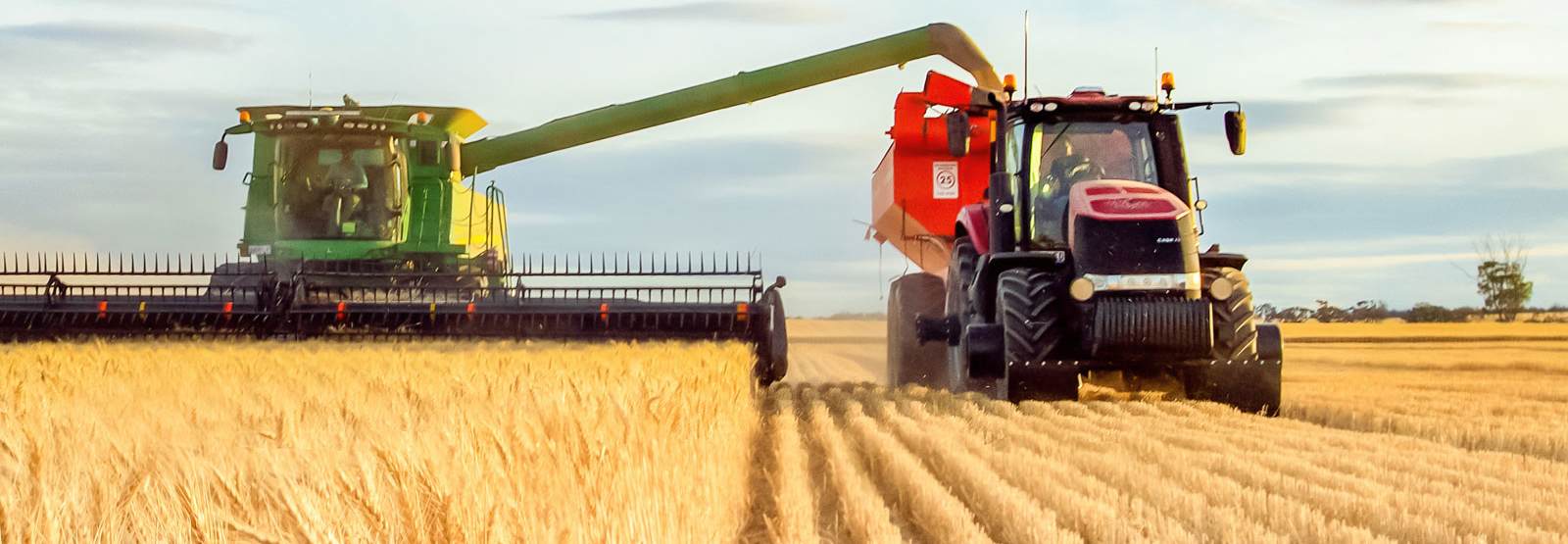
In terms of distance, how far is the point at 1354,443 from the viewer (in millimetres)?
7043

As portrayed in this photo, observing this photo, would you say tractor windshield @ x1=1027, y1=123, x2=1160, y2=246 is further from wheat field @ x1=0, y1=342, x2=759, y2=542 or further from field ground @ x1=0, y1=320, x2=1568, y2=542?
wheat field @ x1=0, y1=342, x2=759, y2=542

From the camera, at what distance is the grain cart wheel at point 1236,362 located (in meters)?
9.08

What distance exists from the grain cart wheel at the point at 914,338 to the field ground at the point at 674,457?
180 cm

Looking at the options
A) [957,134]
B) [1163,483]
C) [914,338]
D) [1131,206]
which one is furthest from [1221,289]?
[1163,483]

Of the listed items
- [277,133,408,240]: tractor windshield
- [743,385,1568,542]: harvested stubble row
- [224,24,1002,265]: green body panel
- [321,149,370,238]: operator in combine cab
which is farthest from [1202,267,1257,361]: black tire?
[321,149,370,238]: operator in combine cab

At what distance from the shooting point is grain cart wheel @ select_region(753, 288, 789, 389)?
38.3 feet

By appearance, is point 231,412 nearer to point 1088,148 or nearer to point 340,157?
point 1088,148

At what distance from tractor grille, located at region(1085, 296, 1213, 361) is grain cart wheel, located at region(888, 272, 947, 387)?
3.50 metres

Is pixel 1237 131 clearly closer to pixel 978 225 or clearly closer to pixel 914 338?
pixel 978 225

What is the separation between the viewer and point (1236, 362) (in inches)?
358

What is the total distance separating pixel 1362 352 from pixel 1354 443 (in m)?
18.0

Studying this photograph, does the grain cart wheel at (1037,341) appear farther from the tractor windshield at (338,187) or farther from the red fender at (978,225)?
the tractor windshield at (338,187)

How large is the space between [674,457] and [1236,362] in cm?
567

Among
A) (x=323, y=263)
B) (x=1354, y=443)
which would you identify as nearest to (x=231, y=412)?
(x=1354, y=443)
